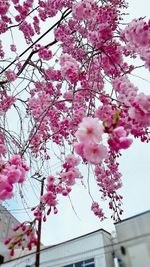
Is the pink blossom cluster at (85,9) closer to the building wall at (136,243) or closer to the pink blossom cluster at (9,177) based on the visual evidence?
the pink blossom cluster at (9,177)

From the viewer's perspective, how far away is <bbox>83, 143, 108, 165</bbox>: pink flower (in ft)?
4.11

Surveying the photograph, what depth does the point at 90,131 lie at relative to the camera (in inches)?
47.9

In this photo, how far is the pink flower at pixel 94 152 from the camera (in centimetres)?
125

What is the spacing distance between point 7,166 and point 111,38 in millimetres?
1892

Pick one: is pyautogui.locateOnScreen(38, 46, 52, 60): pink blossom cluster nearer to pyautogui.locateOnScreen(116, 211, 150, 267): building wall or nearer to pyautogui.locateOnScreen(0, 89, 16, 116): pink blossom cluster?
pyautogui.locateOnScreen(0, 89, 16, 116): pink blossom cluster

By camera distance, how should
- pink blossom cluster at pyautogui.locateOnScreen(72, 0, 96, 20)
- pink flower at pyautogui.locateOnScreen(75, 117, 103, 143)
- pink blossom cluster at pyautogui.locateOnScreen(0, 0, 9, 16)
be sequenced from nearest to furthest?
1. pink flower at pyautogui.locateOnScreen(75, 117, 103, 143)
2. pink blossom cluster at pyautogui.locateOnScreen(72, 0, 96, 20)
3. pink blossom cluster at pyautogui.locateOnScreen(0, 0, 9, 16)

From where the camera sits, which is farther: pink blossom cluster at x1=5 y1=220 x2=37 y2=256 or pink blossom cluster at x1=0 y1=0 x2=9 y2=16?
pink blossom cluster at x1=0 y1=0 x2=9 y2=16

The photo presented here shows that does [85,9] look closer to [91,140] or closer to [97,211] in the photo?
[91,140]

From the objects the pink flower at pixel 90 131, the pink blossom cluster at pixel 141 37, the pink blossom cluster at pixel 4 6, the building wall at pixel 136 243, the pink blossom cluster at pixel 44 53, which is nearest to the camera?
the pink flower at pixel 90 131

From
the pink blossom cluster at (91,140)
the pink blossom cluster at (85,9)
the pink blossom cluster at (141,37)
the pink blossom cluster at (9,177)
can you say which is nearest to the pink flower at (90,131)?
the pink blossom cluster at (91,140)

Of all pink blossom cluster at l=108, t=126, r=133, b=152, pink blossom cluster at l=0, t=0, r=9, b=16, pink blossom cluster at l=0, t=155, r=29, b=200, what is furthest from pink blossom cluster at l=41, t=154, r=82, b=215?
pink blossom cluster at l=0, t=0, r=9, b=16

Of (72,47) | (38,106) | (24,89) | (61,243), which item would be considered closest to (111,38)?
(72,47)

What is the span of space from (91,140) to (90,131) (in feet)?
0.16

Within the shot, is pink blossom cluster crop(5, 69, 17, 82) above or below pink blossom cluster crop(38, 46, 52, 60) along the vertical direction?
below
